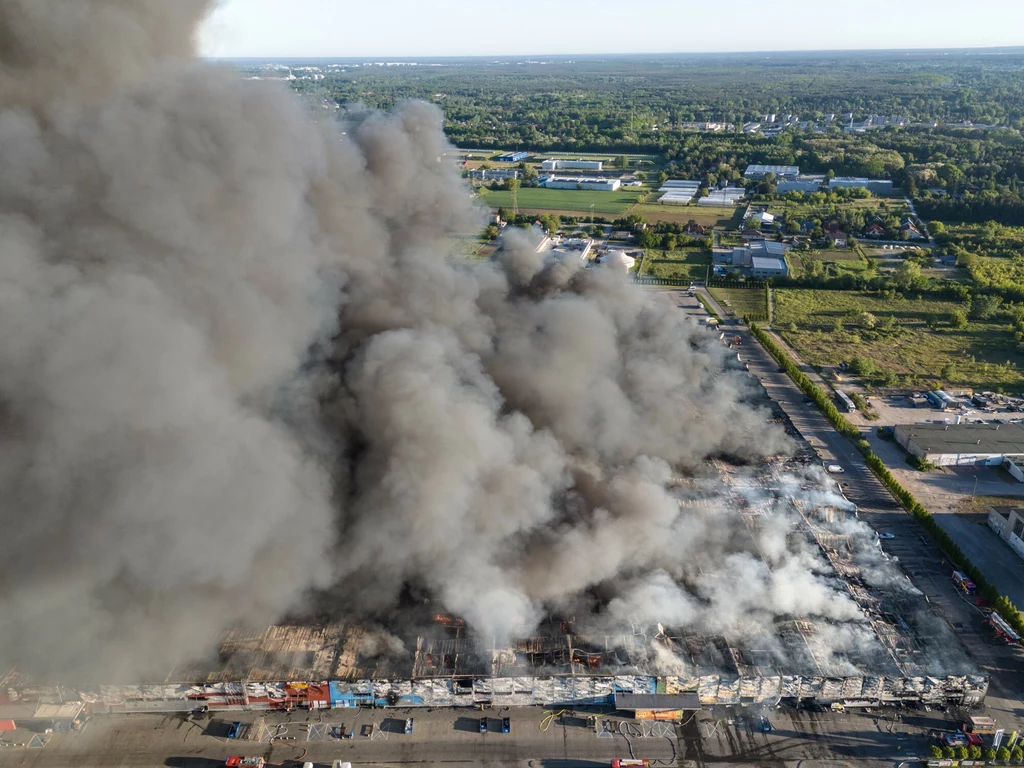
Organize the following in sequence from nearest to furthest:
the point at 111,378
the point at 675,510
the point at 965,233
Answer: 1. the point at 111,378
2. the point at 675,510
3. the point at 965,233

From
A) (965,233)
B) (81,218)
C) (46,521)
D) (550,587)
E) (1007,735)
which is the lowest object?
(1007,735)

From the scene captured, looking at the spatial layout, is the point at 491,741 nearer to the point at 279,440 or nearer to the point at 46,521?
the point at 279,440

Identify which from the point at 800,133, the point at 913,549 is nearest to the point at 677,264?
the point at 913,549

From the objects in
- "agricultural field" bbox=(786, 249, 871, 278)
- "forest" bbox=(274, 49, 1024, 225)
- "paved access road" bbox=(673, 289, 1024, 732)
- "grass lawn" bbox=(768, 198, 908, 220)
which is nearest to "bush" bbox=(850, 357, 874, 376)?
"paved access road" bbox=(673, 289, 1024, 732)

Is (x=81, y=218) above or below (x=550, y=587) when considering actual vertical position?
above

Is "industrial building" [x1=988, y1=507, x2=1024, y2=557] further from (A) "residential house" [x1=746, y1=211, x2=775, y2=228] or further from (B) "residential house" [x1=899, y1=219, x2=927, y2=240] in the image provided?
(A) "residential house" [x1=746, y1=211, x2=775, y2=228]

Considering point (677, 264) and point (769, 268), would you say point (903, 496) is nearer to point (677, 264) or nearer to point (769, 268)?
point (769, 268)

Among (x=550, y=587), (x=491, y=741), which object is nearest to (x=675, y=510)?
(x=550, y=587)
